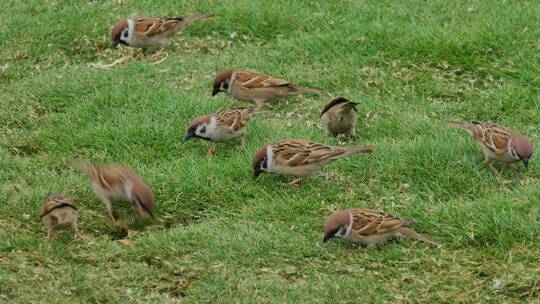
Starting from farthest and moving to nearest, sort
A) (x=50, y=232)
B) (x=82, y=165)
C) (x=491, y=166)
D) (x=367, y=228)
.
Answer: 1. (x=491, y=166)
2. (x=82, y=165)
3. (x=50, y=232)
4. (x=367, y=228)

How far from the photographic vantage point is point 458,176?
696cm

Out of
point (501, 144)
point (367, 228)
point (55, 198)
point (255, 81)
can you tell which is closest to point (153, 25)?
point (255, 81)

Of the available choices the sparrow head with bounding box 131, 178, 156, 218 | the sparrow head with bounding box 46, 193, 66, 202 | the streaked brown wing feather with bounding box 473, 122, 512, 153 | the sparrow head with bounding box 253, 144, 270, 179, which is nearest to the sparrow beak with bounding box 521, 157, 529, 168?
the streaked brown wing feather with bounding box 473, 122, 512, 153

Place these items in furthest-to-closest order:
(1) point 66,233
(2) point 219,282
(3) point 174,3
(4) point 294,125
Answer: (3) point 174,3
(4) point 294,125
(1) point 66,233
(2) point 219,282

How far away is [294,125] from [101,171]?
2.06 metres

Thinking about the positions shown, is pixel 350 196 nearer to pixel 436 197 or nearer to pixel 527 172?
pixel 436 197

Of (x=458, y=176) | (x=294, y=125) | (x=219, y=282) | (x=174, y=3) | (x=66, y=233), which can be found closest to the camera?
(x=219, y=282)

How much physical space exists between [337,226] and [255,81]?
262 centimetres

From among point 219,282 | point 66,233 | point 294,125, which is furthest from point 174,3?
point 219,282

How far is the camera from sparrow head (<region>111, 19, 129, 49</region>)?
9.38m

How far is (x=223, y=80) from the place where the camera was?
8391mm

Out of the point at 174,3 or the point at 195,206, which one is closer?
Answer: the point at 195,206

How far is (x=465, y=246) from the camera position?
20.2 ft

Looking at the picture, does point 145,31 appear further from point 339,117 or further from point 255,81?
point 339,117
